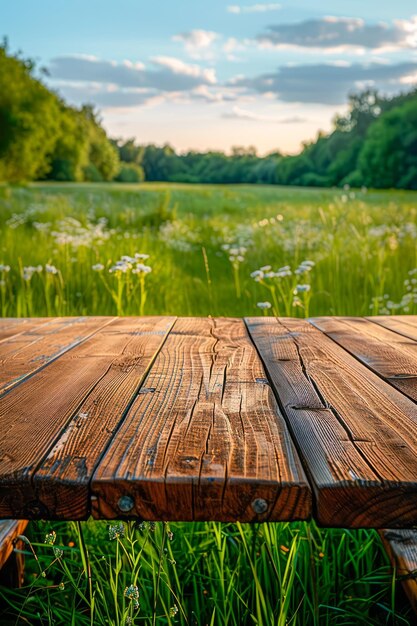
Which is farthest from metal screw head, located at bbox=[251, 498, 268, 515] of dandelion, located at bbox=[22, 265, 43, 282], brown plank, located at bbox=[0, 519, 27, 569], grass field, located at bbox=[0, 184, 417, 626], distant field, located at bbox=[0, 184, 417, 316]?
dandelion, located at bbox=[22, 265, 43, 282]

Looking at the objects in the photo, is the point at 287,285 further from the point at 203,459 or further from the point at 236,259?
the point at 203,459

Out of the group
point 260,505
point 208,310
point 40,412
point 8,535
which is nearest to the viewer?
point 260,505

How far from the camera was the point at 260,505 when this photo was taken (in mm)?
930

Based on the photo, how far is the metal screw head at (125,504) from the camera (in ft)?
3.06

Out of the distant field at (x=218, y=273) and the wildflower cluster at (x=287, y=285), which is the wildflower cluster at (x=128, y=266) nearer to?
the distant field at (x=218, y=273)

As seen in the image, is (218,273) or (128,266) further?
(218,273)

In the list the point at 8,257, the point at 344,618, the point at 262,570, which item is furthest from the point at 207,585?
the point at 8,257

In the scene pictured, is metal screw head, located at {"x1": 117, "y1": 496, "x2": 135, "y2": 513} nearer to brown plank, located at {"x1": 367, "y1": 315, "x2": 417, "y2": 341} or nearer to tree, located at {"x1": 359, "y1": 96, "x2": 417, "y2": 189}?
brown plank, located at {"x1": 367, "y1": 315, "x2": 417, "y2": 341}

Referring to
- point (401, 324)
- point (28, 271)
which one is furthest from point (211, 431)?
point (28, 271)

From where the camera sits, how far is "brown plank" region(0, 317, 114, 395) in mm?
1638

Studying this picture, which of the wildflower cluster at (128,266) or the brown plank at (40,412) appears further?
the wildflower cluster at (128,266)

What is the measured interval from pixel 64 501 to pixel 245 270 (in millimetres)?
5428

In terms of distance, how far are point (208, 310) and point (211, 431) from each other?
3.64m

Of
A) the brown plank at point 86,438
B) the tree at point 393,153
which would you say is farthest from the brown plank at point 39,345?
the tree at point 393,153
